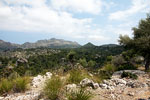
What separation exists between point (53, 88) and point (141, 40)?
37.8 ft

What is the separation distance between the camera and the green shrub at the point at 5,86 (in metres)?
6.32

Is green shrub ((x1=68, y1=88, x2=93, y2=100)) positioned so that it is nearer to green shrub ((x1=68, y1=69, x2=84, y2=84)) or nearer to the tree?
green shrub ((x1=68, y1=69, x2=84, y2=84))

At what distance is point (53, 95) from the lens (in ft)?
15.8

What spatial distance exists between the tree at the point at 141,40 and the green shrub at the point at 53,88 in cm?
1107

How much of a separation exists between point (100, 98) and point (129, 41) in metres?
11.7

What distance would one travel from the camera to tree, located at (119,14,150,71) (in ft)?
43.8

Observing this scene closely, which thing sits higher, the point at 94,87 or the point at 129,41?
the point at 129,41

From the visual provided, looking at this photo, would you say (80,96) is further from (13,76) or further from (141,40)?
(141,40)

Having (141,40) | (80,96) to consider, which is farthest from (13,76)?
(141,40)

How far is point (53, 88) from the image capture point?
16.1ft

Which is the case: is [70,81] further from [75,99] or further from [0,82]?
[0,82]

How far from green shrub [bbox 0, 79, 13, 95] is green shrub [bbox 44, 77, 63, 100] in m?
2.43

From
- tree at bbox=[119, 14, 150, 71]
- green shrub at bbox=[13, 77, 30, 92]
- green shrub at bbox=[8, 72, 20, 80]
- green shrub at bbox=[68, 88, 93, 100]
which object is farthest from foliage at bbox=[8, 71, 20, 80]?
tree at bbox=[119, 14, 150, 71]

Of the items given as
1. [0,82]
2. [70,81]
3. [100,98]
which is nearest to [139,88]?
[100,98]
